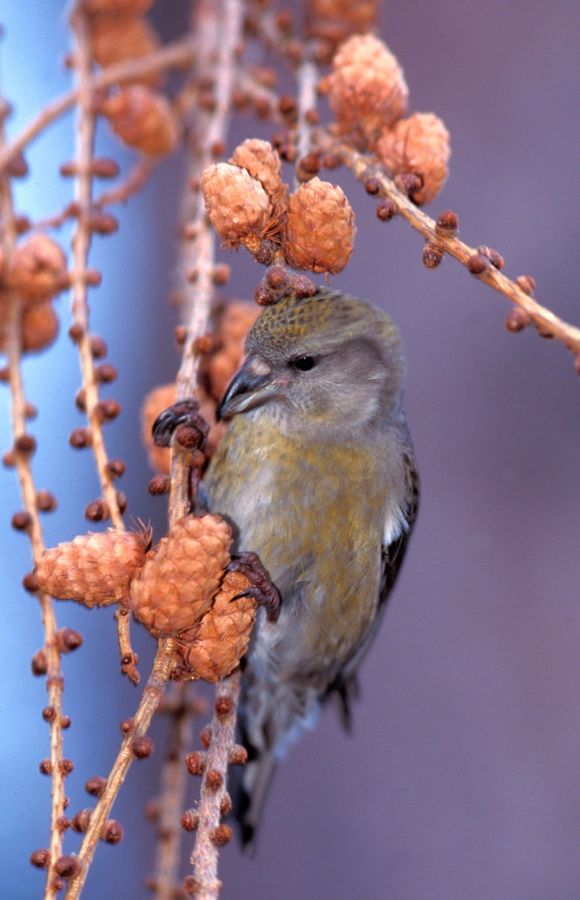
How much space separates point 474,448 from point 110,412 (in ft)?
3.79

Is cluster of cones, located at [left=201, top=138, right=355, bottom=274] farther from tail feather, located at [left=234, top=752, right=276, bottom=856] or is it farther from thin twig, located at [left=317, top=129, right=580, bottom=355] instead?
tail feather, located at [left=234, top=752, right=276, bottom=856]

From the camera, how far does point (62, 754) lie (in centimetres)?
89

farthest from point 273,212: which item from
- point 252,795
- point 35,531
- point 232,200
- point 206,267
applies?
point 252,795

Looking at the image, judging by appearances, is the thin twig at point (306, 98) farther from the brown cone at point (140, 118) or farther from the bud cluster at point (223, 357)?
the bud cluster at point (223, 357)

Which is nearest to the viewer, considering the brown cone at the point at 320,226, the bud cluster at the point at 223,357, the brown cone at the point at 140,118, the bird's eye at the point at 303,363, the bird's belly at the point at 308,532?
the brown cone at the point at 320,226

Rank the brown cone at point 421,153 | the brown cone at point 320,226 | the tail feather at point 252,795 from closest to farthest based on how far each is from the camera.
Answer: the brown cone at point 320,226 < the brown cone at point 421,153 < the tail feather at point 252,795

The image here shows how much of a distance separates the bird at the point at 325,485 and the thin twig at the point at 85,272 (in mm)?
368

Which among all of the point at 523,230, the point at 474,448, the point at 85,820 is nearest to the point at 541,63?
the point at 523,230

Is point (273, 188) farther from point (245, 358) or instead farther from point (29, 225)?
point (245, 358)

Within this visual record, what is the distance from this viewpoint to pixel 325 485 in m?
1.55

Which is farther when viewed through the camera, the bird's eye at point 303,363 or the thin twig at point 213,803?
the bird's eye at point 303,363

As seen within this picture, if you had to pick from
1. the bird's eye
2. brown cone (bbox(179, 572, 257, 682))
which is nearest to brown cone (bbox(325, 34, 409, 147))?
the bird's eye

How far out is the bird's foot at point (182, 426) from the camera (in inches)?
40.9

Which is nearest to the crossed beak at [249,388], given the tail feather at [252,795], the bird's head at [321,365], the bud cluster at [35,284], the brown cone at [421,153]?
the bird's head at [321,365]
